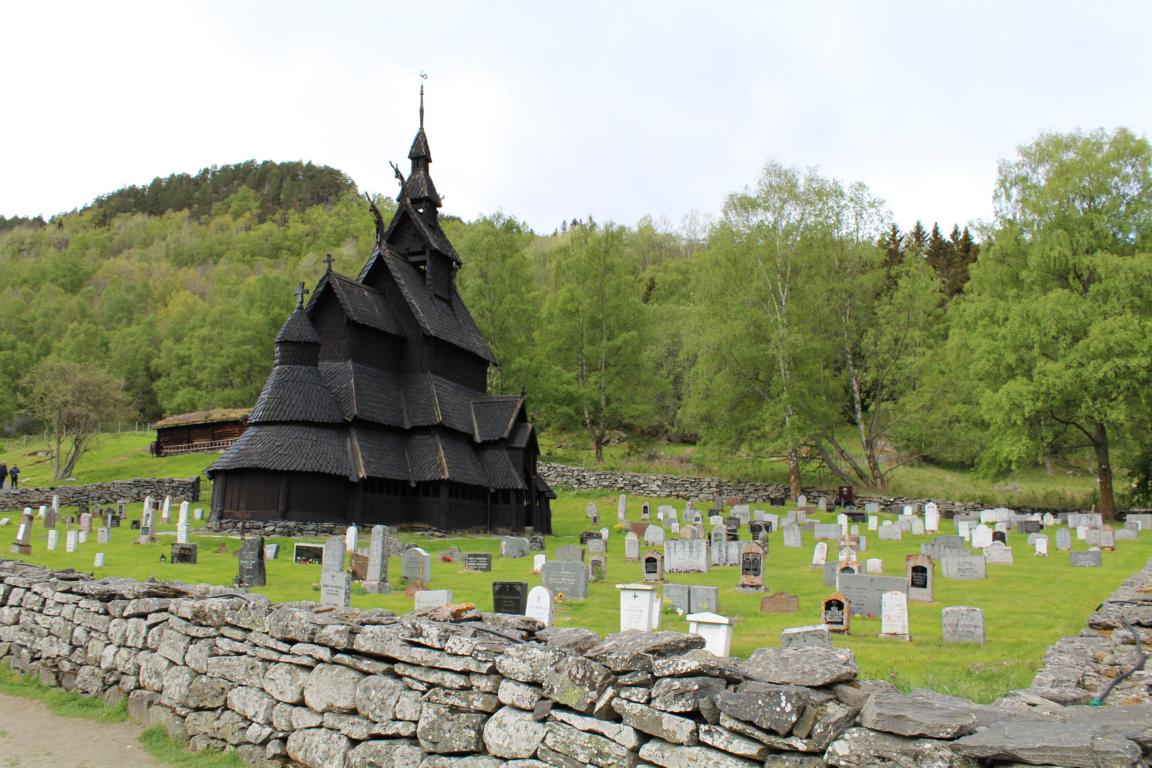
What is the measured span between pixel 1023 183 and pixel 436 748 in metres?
36.7

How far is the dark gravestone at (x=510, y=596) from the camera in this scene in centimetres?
1182

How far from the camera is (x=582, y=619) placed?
12156 millimetres

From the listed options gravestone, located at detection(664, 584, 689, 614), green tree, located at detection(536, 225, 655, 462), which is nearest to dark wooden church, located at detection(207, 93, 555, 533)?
green tree, located at detection(536, 225, 655, 462)

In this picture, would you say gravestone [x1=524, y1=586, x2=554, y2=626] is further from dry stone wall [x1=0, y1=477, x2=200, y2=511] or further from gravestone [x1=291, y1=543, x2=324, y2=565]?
dry stone wall [x1=0, y1=477, x2=200, y2=511]

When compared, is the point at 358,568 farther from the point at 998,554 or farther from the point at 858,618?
the point at 998,554

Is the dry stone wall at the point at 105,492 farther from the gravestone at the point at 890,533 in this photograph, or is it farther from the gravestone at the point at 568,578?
the gravestone at the point at 890,533

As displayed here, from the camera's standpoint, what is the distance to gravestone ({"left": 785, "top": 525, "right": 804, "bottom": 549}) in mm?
25406

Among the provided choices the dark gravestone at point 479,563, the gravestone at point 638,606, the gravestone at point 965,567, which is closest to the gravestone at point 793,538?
the gravestone at point 965,567

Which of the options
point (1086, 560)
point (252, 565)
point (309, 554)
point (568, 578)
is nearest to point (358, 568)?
point (252, 565)

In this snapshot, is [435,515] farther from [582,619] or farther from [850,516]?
[582,619]

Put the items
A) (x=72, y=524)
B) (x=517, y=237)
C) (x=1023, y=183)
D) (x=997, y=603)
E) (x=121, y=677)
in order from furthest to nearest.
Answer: (x=517, y=237) < (x=1023, y=183) < (x=72, y=524) < (x=997, y=603) < (x=121, y=677)

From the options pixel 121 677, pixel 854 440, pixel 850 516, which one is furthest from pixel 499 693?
pixel 854 440

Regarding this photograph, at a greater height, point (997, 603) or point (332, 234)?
point (332, 234)

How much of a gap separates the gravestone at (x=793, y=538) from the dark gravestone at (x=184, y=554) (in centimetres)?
1709
